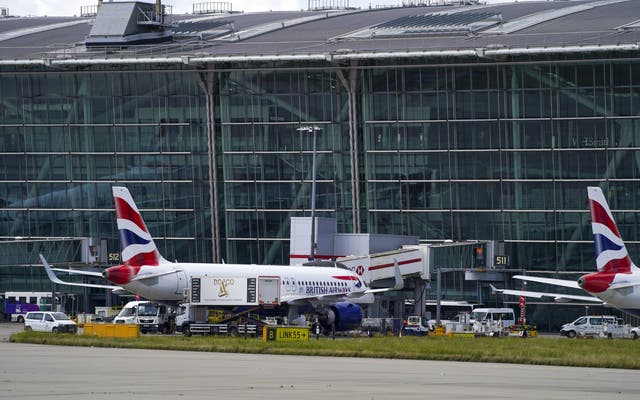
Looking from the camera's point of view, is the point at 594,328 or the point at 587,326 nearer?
the point at 594,328

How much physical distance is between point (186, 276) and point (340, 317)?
1026 centimetres

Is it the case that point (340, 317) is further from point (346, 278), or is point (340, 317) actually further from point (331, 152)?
point (331, 152)

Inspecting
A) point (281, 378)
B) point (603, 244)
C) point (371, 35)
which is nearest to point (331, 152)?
point (371, 35)

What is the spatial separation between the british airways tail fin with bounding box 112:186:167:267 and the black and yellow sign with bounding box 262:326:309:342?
15281 millimetres

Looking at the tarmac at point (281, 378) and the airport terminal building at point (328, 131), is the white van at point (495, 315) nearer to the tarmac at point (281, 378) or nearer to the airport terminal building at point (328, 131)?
the airport terminal building at point (328, 131)

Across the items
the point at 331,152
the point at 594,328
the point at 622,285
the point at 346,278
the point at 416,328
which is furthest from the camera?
the point at 331,152

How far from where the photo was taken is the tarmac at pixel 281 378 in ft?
109

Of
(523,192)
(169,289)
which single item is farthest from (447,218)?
(169,289)

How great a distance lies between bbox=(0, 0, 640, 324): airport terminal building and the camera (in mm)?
97125

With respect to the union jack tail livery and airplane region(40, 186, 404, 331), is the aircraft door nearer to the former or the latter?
airplane region(40, 186, 404, 331)

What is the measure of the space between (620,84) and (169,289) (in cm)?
3884

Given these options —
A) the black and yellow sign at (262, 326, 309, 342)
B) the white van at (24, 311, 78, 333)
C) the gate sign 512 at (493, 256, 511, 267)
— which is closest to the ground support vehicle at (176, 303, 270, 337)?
the white van at (24, 311, 78, 333)

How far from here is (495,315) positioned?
303ft

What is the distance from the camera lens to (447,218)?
102 m
